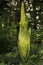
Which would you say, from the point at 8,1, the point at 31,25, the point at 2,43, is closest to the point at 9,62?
the point at 2,43

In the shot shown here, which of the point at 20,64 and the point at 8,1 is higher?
the point at 8,1

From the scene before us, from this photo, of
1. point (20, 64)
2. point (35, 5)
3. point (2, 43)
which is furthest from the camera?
point (35, 5)

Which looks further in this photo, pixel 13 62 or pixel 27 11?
pixel 27 11

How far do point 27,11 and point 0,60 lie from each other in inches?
37.5

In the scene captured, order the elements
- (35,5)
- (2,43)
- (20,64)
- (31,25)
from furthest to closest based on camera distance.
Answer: (35,5), (31,25), (2,43), (20,64)

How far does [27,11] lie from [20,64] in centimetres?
94

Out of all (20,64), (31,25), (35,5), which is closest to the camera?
(20,64)

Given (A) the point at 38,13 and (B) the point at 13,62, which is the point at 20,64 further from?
(A) the point at 38,13

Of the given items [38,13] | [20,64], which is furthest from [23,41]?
[38,13]

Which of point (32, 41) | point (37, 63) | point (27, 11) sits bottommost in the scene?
point (37, 63)

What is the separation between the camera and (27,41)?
221 centimetres

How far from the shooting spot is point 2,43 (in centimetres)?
231

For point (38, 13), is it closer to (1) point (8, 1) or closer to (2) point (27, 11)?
(2) point (27, 11)

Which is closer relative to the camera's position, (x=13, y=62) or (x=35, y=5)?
(x=13, y=62)
